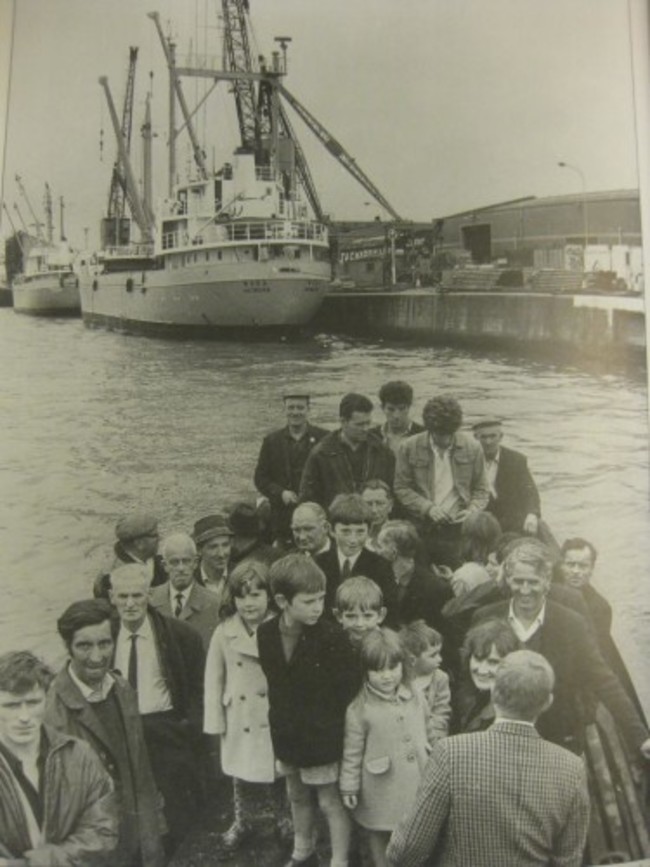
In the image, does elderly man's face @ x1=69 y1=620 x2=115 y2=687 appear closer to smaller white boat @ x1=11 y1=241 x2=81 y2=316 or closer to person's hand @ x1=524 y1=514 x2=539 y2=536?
smaller white boat @ x1=11 y1=241 x2=81 y2=316

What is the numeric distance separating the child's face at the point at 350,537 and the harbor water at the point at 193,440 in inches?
10.0

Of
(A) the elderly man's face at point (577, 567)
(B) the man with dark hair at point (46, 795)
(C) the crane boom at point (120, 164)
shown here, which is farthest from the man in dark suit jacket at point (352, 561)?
(C) the crane boom at point (120, 164)

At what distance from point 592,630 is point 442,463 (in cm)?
53

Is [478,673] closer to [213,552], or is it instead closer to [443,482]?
[443,482]

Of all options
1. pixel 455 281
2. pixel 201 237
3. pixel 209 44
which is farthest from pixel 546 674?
pixel 209 44

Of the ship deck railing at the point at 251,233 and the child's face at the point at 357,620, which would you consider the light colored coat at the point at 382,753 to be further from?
the ship deck railing at the point at 251,233

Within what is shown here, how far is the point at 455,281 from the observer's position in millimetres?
2863

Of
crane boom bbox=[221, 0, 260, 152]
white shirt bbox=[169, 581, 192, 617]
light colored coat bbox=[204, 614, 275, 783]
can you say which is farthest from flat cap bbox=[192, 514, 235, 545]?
crane boom bbox=[221, 0, 260, 152]

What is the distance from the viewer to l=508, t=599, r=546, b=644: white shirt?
2.20 m

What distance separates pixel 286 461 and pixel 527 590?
65 centimetres

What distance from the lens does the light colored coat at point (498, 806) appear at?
1.83 meters

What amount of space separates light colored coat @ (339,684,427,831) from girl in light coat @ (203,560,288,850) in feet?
0.63

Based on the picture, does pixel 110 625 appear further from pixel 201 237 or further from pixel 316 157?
pixel 316 157

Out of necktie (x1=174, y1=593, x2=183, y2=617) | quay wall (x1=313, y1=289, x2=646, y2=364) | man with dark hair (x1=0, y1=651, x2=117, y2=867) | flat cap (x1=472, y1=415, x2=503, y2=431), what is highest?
quay wall (x1=313, y1=289, x2=646, y2=364)
